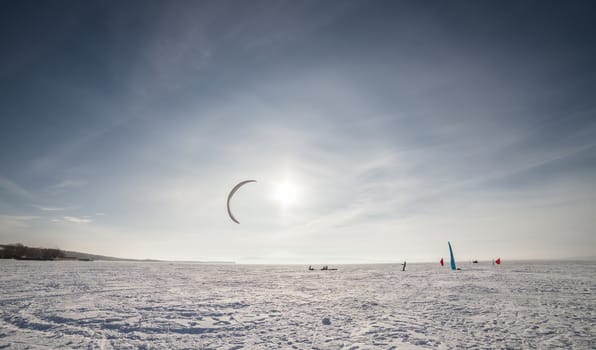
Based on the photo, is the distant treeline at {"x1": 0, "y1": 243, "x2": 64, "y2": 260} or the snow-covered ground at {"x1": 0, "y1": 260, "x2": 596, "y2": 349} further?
the distant treeline at {"x1": 0, "y1": 243, "x2": 64, "y2": 260}

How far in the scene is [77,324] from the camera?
26.1 ft

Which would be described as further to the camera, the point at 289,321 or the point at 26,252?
the point at 26,252

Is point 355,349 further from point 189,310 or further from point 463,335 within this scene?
point 189,310

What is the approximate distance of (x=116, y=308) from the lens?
1002cm

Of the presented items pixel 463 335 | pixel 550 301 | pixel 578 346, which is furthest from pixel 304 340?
pixel 550 301

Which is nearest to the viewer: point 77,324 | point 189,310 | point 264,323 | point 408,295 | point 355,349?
point 355,349

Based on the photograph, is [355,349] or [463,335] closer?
[355,349]

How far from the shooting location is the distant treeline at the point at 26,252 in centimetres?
7278

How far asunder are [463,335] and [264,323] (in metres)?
5.49

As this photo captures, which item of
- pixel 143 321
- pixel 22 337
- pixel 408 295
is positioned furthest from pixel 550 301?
pixel 22 337

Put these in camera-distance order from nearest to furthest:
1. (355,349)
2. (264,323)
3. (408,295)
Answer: (355,349), (264,323), (408,295)

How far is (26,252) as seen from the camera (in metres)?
77.9

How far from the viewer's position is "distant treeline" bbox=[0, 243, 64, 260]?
72775 millimetres

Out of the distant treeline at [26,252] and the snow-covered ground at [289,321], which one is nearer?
the snow-covered ground at [289,321]
